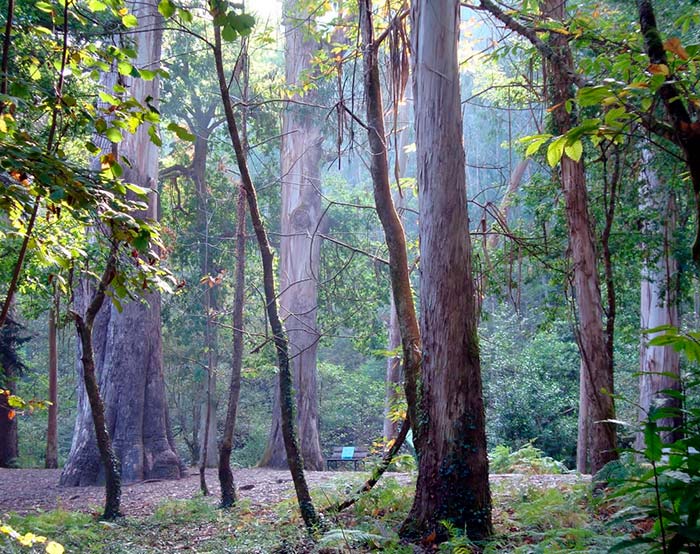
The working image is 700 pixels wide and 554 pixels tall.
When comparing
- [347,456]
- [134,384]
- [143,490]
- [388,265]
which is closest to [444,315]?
[388,265]

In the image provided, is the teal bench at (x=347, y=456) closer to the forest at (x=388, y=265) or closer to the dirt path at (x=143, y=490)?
the forest at (x=388, y=265)

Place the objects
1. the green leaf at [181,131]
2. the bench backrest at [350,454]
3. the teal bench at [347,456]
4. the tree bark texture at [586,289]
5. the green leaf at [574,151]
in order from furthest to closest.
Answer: the teal bench at [347,456], the bench backrest at [350,454], the tree bark texture at [586,289], the green leaf at [181,131], the green leaf at [574,151]

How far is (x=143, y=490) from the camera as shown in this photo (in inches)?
452

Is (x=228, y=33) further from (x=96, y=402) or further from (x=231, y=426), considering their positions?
(x=231, y=426)

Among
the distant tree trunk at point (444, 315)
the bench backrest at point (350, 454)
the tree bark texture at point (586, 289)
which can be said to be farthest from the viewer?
the bench backrest at point (350, 454)

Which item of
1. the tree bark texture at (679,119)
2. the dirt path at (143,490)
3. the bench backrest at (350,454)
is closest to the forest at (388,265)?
the tree bark texture at (679,119)

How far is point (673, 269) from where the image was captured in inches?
476

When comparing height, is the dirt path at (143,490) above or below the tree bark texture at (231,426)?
below

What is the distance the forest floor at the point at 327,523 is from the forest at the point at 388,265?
0.04 meters

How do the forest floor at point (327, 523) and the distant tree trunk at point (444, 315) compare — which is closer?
the forest floor at point (327, 523)

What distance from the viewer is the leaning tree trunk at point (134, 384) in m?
12.6

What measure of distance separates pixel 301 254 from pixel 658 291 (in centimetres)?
934

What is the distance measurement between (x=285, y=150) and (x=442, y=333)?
46.8 ft

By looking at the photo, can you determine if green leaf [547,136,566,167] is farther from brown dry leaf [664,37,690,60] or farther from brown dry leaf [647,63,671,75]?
brown dry leaf [664,37,690,60]
